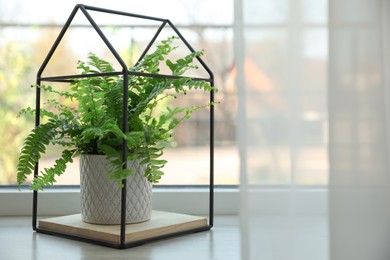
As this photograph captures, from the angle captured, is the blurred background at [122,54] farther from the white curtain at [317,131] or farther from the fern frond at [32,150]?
the white curtain at [317,131]

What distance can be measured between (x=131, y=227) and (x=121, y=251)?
97 mm

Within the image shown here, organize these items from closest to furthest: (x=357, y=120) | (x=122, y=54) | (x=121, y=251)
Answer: (x=357, y=120) → (x=121, y=251) → (x=122, y=54)

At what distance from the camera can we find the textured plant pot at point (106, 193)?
1.18 m

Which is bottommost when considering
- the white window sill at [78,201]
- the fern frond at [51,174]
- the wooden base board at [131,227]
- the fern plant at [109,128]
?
the wooden base board at [131,227]

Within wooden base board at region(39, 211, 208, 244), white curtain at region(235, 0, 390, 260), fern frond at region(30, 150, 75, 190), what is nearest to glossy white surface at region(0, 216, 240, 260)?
wooden base board at region(39, 211, 208, 244)

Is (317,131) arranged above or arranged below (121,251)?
above

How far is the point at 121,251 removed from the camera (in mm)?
1076

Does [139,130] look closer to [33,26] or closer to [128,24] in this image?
[128,24]

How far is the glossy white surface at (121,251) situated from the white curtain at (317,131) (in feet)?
1.09

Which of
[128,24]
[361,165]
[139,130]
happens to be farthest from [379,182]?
[128,24]

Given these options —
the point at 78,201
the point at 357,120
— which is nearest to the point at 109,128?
the point at 78,201

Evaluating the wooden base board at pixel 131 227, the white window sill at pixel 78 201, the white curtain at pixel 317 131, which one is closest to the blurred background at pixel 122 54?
the white window sill at pixel 78 201

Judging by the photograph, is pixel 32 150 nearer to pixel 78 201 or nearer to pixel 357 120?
pixel 78 201

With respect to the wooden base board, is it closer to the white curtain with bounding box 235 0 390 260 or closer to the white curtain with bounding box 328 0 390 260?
the white curtain with bounding box 235 0 390 260
